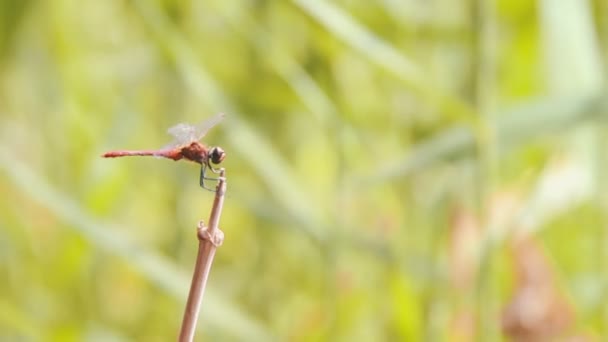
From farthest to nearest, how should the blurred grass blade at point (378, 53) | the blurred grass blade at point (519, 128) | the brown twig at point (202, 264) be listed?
1. the blurred grass blade at point (519, 128)
2. the blurred grass blade at point (378, 53)
3. the brown twig at point (202, 264)

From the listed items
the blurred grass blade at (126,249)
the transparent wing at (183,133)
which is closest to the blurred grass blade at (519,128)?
the blurred grass blade at (126,249)

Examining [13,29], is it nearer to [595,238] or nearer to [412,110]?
[412,110]

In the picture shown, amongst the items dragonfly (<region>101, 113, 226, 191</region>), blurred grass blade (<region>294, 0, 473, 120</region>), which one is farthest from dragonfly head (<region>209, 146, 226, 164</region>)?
blurred grass blade (<region>294, 0, 473, 120</region>)

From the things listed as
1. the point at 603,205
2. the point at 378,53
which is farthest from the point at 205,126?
the point at 603,205

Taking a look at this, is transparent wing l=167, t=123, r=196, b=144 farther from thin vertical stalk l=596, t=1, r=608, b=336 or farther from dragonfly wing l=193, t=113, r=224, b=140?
thin vertical stalk l=596, t=1, r=608, b=336

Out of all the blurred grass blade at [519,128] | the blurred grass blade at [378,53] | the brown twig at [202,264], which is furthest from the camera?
the blurred grass blade at [519,128]

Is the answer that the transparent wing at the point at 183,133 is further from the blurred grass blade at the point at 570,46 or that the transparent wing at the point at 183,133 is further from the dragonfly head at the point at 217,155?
the blurred grass blade at the point at 570,46

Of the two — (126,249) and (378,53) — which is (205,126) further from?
(126,249)
